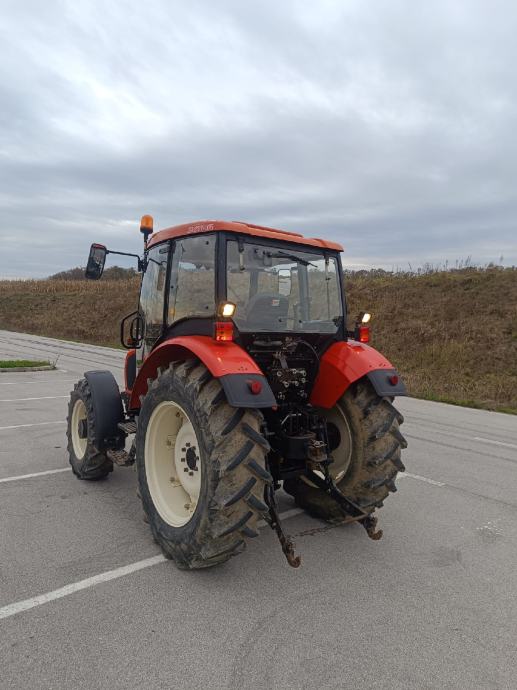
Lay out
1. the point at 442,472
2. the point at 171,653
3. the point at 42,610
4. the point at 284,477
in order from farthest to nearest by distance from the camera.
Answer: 1. the point at 442,472
2. the point at 284,477
3. the point at 42,610
4. the point at 171,653

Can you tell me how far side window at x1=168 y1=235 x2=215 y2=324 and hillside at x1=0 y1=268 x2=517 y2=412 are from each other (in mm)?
9894

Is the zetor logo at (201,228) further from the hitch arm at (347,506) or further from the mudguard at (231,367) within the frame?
the hitch arm at (347,506)

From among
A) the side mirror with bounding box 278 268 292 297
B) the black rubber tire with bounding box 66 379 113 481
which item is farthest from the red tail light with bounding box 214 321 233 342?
the black rubber tire with bounding box 66 379 113 481

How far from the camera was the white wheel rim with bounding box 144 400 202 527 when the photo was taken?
3.59 metres

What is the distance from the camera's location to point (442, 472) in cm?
575

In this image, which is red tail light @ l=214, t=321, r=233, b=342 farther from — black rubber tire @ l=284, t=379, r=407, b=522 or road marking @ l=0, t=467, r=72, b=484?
road marking @ l=0, t=467, r=72, b=484

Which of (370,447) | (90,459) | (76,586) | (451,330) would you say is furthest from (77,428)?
(451,330)

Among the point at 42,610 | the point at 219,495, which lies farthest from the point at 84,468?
the point at 219,495

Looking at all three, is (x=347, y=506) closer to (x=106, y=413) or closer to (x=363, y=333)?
(x=363, y=333)

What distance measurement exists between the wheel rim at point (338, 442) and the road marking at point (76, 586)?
1.46 m

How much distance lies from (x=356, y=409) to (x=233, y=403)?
1340mm

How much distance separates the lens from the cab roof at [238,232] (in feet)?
11.8

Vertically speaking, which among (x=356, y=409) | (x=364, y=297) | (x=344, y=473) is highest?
(x=364, y=297)

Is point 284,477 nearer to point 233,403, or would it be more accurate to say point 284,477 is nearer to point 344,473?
point 344,473
